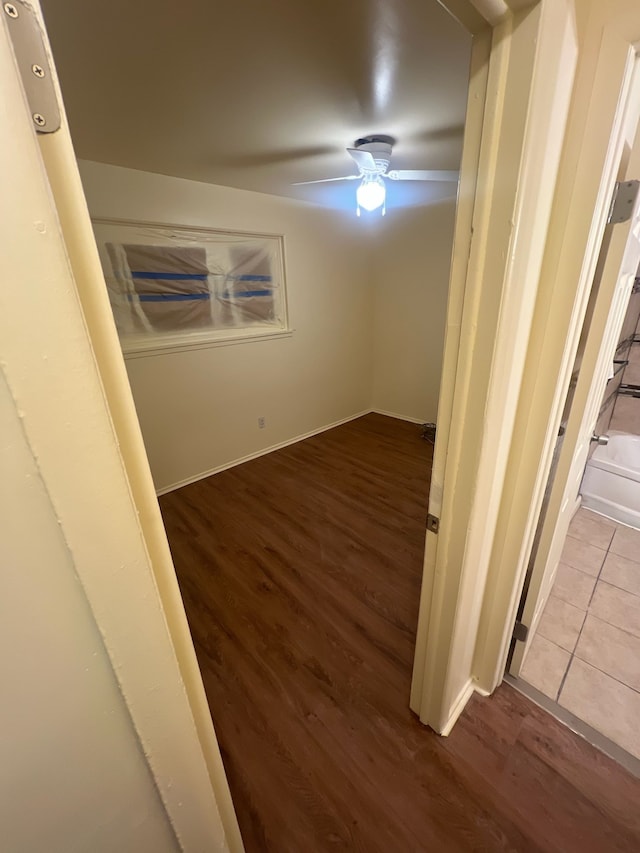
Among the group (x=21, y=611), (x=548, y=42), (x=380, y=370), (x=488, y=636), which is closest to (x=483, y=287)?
(x=548, y=42)

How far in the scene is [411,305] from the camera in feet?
12.1

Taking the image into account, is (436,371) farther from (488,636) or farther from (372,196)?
(488,636)

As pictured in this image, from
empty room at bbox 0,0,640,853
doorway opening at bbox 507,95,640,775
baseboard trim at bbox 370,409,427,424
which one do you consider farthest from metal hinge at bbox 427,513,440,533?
baseboard trim at bbox 370,409,427,424

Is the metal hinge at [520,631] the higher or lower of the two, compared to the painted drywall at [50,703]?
lower

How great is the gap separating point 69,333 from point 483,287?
0.75 metres

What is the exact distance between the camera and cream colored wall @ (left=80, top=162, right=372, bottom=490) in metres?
2.37

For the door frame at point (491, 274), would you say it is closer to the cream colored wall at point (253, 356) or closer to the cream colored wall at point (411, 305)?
the cream colored wall at point (253, 356)

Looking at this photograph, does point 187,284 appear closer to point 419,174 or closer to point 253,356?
point 253,356

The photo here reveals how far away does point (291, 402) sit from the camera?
11.5 ft

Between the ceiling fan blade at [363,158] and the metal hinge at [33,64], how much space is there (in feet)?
6.28

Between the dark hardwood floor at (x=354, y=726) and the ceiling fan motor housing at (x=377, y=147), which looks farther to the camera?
the ceiling fan motor housing at (x=377, y=147)

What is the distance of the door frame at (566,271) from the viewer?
2.35ft

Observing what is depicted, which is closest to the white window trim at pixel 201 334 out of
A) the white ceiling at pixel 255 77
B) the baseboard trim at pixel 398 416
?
the white ceiling at pixel 255 77

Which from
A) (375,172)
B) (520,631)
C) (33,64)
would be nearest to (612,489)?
(520,631)
